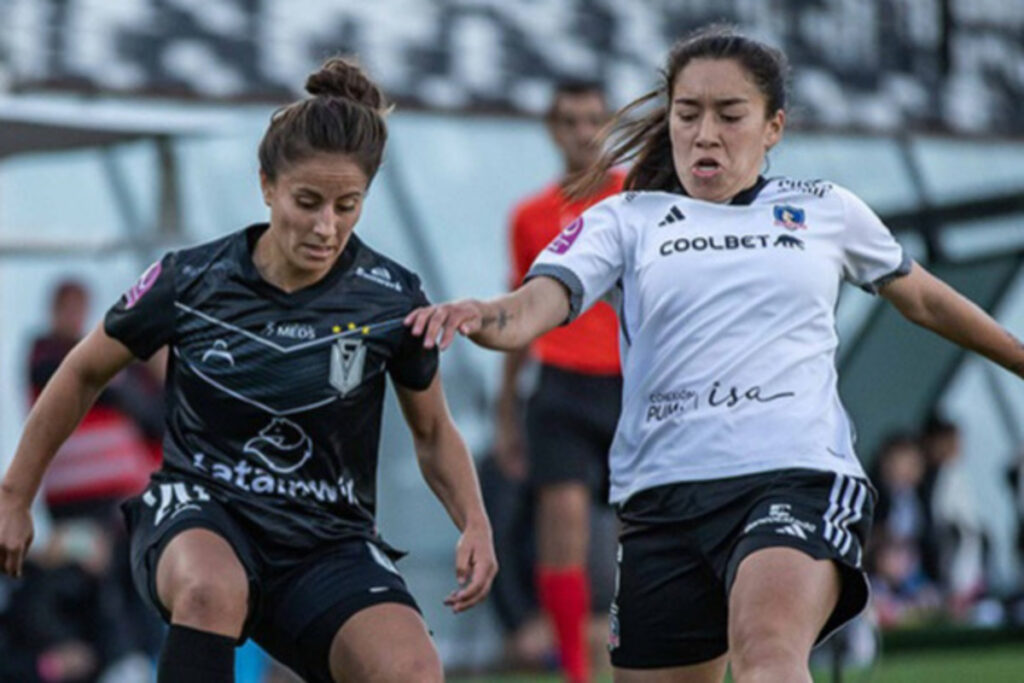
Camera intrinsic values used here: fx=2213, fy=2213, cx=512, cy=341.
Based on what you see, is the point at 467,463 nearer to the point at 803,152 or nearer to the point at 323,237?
the point at 323,237

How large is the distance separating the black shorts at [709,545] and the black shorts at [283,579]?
1.69ft

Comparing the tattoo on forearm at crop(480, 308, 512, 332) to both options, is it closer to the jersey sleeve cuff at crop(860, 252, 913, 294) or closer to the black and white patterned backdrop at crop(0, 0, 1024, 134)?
the jersey sleeve cuff at crop(860, 252, 913, 294)

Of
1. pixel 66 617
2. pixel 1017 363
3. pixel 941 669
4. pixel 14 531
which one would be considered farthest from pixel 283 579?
pixel 941 669

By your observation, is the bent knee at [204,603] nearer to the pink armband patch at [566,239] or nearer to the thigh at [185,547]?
the thigh at [185,547]

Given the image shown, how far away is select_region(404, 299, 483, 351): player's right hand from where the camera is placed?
4270mm

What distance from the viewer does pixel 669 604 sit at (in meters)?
4.91

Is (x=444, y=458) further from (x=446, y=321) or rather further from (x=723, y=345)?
(x=446, y=321)

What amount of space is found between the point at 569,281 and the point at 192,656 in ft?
3.70

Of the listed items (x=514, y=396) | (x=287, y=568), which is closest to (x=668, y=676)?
(x=287, y=568)

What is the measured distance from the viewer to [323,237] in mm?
4887

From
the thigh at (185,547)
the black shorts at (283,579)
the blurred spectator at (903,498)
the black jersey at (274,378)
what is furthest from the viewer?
the blurred spectator at (903,498)

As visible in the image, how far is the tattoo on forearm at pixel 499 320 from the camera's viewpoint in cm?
444

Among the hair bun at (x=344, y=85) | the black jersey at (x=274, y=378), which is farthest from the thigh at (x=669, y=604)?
the hair bun at (x=344, y=85)

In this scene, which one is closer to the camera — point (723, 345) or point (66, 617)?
point (723, 345)
